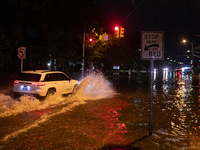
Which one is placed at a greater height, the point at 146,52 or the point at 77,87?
the point at 146,52

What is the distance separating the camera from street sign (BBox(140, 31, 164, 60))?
231 inches

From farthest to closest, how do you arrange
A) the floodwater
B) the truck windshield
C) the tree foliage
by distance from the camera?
the tree foliage, the truck windshield, the floodwater

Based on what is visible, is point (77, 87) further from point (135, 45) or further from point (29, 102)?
point (135, 45)

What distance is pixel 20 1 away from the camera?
16938 mm

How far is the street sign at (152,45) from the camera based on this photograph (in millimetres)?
5859

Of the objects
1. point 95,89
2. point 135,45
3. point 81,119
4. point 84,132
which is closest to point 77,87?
point 95,89

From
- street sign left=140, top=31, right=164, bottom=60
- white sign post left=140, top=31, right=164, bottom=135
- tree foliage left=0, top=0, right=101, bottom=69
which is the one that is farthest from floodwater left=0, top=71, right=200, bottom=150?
tree foliage left=0, top=0, right=101, bottom=69

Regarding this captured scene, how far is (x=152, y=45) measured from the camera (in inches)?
231

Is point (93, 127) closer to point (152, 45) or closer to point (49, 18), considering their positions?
point (152, 45)

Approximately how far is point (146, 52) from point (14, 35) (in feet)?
55.6

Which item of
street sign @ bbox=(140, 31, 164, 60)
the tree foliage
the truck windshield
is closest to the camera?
street sign @ bbox=(140, 31, 164, 60)

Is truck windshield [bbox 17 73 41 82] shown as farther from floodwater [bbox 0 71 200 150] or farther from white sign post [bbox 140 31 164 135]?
white sign post [bbox 140 31 164 135]

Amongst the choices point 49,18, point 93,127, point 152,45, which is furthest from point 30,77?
point 49,18

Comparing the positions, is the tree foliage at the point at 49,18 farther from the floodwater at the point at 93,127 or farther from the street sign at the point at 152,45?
the street sign at the point at 152,45
